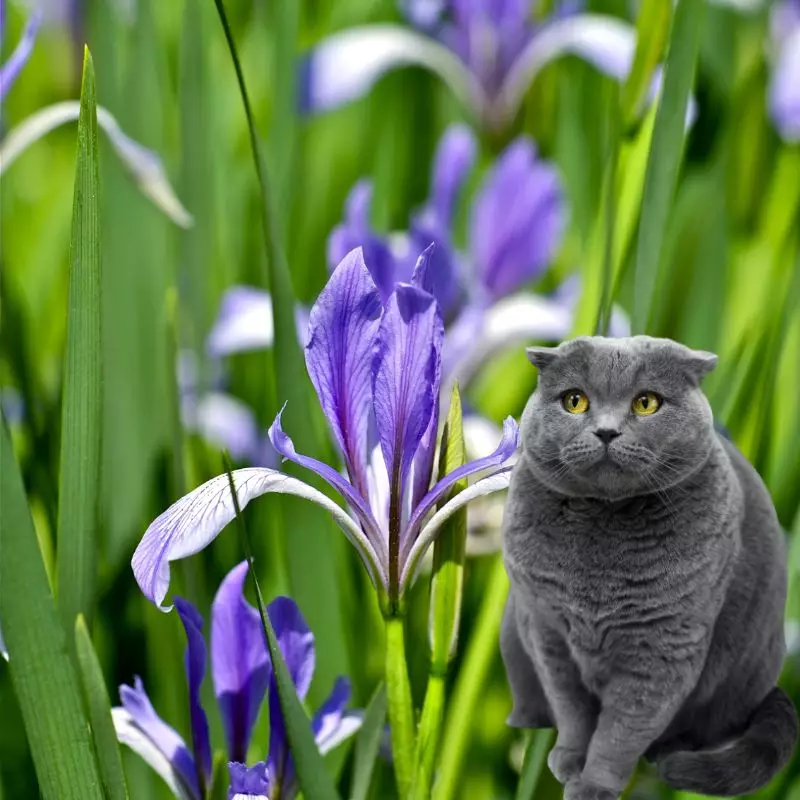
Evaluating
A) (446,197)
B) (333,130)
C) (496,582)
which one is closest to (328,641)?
(496,582)

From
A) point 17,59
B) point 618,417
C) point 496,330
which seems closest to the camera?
point 618,417

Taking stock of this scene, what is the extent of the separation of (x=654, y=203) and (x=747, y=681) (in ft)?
0.57

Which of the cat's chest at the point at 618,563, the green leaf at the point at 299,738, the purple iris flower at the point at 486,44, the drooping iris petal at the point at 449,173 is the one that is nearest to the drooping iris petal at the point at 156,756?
the green leaf at the point at 299,738

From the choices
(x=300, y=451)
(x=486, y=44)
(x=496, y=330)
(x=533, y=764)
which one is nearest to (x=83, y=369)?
(x=300, y=451)

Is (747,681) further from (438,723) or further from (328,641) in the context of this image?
(328,641)

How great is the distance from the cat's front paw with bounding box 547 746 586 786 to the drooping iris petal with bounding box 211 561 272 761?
0.14m

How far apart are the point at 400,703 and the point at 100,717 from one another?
10 centimetres

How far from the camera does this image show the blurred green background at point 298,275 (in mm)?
574

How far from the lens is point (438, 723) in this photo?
1.17ft

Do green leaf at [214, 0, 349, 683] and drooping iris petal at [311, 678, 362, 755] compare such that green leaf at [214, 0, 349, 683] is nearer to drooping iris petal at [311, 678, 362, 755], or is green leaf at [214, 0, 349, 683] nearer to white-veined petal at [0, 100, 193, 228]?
drooping iris petal at [311, 678, 362, 755]

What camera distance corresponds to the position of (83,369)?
40 cm

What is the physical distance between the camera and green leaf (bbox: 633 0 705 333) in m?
0.40

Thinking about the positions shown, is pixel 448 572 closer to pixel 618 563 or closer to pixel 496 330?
pixel 618 563

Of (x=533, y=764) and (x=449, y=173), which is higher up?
(x=449, y=173)
